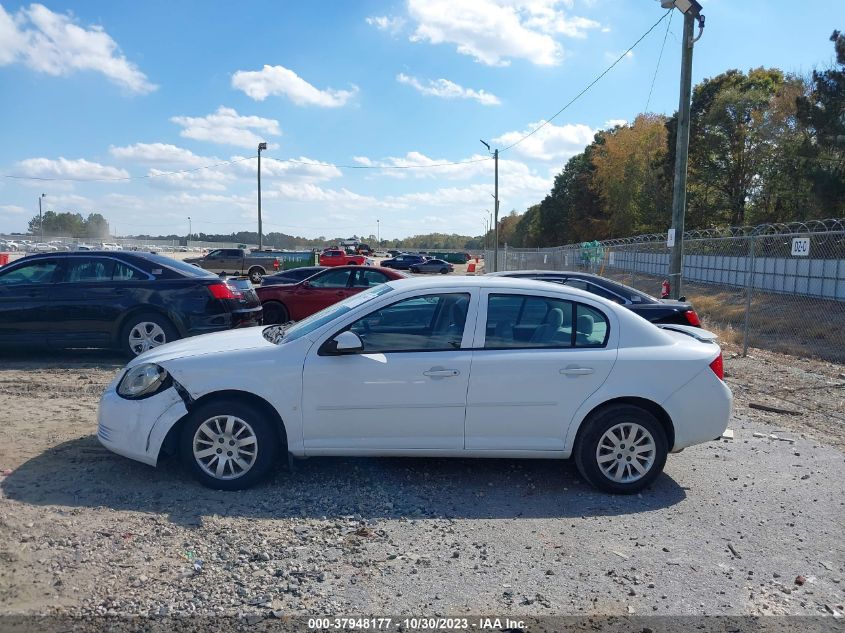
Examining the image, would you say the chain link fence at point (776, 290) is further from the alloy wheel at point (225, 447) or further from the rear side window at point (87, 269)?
the rear side window at point (87, 269)

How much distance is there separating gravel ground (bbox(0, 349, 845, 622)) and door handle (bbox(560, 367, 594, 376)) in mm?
914

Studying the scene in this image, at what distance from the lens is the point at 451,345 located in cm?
515

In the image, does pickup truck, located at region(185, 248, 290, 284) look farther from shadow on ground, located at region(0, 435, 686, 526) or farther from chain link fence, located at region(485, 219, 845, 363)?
shadow on ground, located at region(0, 435, 686, 526)

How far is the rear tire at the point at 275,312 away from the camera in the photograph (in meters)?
13.9

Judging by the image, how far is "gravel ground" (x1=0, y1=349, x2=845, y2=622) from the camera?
3676 mm

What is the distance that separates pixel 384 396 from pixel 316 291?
913 centimetres

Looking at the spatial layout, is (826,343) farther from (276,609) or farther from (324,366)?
(276,609)

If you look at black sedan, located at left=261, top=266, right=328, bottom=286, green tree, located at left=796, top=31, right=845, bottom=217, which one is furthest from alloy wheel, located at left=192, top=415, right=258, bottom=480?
green tree, located at left=796, top=31, right=845, bottom=217

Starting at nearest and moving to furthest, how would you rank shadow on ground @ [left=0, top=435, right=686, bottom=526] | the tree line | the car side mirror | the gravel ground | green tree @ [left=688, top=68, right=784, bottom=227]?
1. the gravel ground
2. shadow on ground @ [left=0, top=435, right=686, bottom=526]
3. the car side mirror
4. the tree line
5. green tree @ [left=688, top=68, right=784, bottom=227]

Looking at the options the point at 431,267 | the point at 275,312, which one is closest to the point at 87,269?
the point at 275,312

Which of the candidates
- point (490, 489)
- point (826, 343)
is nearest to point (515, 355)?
point (490, 489)

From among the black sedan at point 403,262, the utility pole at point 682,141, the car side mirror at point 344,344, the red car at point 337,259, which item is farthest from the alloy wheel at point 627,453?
the black sedan at point 403,262

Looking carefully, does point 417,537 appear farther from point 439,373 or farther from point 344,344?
point 344,344

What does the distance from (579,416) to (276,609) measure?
2.58m
